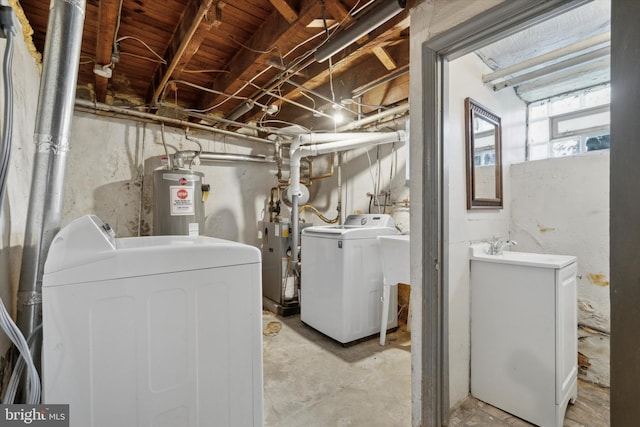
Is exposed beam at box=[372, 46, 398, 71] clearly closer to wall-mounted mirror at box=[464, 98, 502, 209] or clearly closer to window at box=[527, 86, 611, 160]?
wall-mounted mirror at box=[464, 98, 502, 209]

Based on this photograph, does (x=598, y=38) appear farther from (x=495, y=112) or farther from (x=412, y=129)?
(x=412, y=129)

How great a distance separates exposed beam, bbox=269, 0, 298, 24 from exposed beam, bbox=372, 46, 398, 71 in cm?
58

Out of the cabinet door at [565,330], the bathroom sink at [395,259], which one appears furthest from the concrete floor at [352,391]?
the bathroom sink at [395,259]

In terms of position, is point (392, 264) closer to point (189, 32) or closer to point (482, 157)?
point (482, 157)

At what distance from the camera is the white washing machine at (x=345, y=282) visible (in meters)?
2.46

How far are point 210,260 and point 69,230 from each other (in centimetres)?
42

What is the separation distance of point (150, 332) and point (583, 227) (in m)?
2.64

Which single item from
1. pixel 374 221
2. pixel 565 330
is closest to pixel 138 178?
pixel 374 221

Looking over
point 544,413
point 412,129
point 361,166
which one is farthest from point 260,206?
point 544,413

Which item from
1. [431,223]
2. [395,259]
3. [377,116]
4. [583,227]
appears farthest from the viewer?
[377,116]

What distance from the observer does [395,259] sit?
2375 millimetres

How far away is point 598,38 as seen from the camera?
1.57 metres

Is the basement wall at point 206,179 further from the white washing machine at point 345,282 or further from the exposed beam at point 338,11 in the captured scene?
the exposed beam at point 338,11

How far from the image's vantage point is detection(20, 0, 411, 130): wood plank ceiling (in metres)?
1.61
